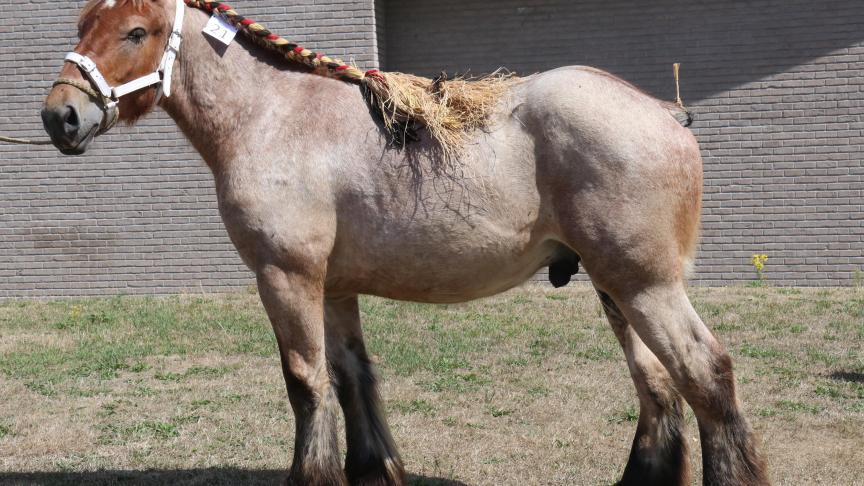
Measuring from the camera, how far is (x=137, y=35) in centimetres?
404

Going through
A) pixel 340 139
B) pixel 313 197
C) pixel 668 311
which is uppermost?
pixel 340 139

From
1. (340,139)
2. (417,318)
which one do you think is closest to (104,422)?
(340,139)

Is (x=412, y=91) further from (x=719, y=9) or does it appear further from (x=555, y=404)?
(x=719, y=9)

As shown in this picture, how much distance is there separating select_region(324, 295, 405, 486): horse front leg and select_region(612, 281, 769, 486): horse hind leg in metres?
1.51

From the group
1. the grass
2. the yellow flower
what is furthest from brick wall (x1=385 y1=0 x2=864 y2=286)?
the grass

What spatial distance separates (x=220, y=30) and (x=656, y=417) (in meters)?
2.79

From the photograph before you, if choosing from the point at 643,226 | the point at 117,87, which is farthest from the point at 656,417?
the point at 117,87

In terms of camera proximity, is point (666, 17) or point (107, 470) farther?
point (666, 17)

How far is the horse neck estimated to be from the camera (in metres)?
4.15

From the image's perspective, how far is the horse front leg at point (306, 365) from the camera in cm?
392

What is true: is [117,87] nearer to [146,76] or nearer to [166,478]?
[146,76]

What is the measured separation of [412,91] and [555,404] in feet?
10.0

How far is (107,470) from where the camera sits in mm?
5168

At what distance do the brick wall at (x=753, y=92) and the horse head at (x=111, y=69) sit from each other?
8294 millimetres
